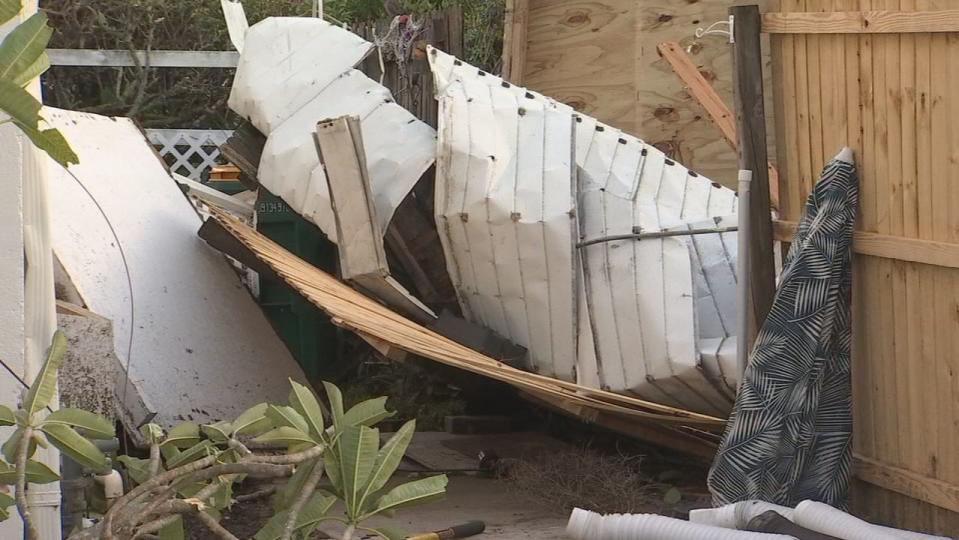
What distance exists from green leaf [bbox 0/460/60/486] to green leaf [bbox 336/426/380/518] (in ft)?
2.56

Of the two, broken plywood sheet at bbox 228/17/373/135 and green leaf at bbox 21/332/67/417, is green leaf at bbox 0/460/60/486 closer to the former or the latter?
green leaf at bbox 21/332/67/417

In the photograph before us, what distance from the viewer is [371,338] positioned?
5453 mm

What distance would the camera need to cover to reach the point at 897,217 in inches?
167

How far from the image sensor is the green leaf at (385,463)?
12.3ft

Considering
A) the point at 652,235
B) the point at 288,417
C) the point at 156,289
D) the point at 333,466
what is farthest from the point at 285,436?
the point at 156,289

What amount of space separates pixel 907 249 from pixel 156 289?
4.02 meters

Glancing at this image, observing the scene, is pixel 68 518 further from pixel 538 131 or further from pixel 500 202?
pixel 538 131

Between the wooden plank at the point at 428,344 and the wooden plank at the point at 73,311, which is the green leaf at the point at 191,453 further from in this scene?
the wooden plank at the point at 73,311

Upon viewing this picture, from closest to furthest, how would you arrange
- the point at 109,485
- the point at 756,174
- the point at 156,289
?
the point at 109,485
the point at 756,174
the point at 156,289

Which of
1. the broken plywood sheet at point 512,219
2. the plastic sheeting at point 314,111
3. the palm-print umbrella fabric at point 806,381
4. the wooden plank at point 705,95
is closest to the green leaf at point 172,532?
the palm-print umbrella fabric at point 806,381

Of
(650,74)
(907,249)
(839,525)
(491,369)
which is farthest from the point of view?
(650,74)

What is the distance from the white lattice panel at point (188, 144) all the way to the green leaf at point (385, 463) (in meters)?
6.39

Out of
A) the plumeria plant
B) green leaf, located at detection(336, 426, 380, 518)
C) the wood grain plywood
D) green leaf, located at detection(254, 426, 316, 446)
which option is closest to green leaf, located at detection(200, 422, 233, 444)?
the plumeria plant

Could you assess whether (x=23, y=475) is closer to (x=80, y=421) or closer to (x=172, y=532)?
(x=80, y=421)
